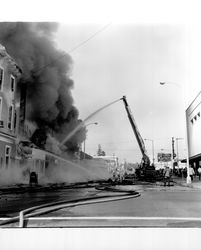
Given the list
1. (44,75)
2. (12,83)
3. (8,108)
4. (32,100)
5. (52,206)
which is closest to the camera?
(52,206)

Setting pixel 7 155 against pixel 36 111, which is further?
pixel 36 111

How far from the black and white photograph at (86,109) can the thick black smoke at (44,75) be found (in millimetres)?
27

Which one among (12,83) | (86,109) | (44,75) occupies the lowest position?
(86,109)

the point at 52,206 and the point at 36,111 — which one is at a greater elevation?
the point at 36,111

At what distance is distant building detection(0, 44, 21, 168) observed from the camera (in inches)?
298

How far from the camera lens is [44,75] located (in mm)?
8430

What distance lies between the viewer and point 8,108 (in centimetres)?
772

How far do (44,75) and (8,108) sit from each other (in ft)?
4.45

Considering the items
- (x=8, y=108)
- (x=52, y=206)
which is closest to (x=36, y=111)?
(x=8, y=108)

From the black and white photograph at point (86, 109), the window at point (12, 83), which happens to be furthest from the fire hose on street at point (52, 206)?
the window at point (12, 83)

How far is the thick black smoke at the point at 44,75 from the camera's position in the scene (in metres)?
7.15

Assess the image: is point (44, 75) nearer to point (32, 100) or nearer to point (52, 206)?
point (32, 100)

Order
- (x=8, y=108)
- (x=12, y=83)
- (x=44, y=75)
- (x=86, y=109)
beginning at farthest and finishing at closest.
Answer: (x=44, y=75)
(x=12, y=83)
(x=8, y=108)
(x=86, y=109)

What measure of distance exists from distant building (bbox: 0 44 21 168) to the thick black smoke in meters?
0.20
